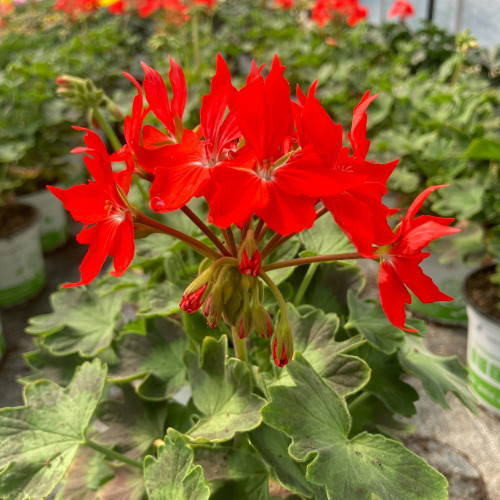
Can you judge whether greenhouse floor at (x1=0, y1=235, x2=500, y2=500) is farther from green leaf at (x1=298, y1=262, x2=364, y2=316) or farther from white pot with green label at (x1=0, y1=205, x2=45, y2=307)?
green leaf at (x1=298, y1=262, x2=364, y2=316)

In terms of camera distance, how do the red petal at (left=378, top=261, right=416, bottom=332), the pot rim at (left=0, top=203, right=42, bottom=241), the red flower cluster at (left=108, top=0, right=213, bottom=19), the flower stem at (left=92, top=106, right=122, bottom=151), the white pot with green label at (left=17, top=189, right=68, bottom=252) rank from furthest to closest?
the red flower cluster at (left=108, top=0, right=213, bottom=19), the white pot with green label at (left=17, top=189, right=68, bottom=252), the pot rim at (left=0, top=203, right=42, bottom=241), the flower stem at (left=92, top=106, right=122, bottom=151), the red petal at (left=378, top=261, right=416, bottom=332)

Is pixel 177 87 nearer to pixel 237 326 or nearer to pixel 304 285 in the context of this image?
pixel 237 326

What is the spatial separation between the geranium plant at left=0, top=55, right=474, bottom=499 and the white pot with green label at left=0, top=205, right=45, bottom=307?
2.88 ft

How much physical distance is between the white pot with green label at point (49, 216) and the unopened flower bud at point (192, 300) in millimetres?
1836

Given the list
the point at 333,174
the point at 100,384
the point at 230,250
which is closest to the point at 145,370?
the point at 100,384

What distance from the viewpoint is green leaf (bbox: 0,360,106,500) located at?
2.43 ft

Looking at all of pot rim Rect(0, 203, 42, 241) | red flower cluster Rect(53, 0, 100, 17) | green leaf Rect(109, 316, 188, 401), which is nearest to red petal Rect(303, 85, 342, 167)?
green leaf Rect(109, 316, 188, 401)

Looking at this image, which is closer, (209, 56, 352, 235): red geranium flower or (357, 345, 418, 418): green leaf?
(209, 56, 352, 235): red geranium flower

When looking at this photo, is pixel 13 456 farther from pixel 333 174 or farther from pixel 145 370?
pixel 333 174

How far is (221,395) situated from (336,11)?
3029 mm

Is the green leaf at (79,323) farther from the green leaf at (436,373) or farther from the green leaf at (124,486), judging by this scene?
the green leaf at (436,373)

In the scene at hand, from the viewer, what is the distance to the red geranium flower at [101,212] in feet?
1.73

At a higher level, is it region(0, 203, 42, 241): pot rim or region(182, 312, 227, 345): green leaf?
region(182, 312, 227, 345): green leaf

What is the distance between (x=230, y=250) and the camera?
0.61 m
